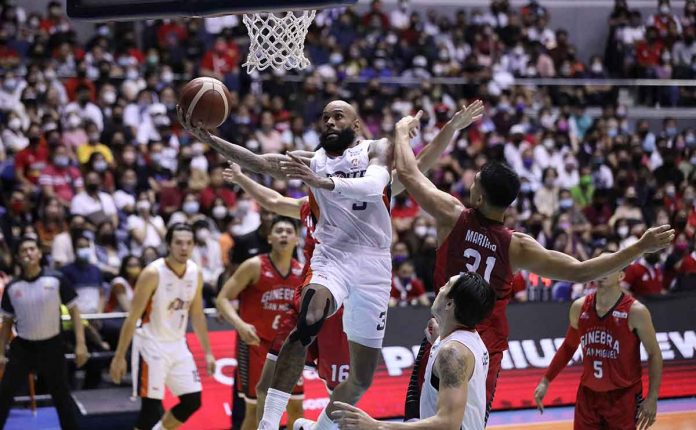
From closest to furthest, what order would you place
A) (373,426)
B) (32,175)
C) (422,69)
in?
1. (373,426)
2. (32,175)
3. (422,69)

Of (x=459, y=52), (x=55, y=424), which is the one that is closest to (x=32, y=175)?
(x=55, y=424)

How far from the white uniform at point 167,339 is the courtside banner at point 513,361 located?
5.13ft

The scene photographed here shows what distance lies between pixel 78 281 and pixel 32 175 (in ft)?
8.60

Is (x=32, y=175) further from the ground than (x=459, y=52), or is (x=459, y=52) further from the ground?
(x=459, y=52)

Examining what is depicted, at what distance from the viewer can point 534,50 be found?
2225 centimetres

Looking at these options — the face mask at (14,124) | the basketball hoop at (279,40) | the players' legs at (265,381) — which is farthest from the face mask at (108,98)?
the players' legs at (265,381)

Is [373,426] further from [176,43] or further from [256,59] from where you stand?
[176,43]

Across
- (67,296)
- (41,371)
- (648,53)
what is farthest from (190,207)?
(648,53)

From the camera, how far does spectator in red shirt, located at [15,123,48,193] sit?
45.9 ft

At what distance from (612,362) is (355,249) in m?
2.19

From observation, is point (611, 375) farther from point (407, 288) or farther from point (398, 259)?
point (398, 259)

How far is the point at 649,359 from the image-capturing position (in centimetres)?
773

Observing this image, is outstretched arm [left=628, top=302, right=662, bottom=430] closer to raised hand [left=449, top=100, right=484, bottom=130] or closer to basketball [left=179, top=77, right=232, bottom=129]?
raised hand [left=449, top=100, right=484, bottom=130]

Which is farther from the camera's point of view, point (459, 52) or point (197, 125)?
point (459, 52)
